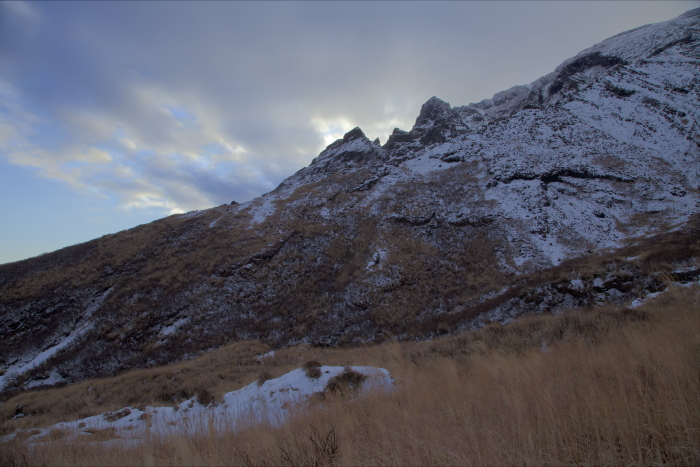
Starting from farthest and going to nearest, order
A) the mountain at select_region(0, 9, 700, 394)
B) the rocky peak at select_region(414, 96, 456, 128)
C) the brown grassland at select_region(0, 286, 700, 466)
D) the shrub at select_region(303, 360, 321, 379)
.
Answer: the rocky peak at select_region(414, 96, 456, 128) < the mountain at select_region(0, 9, 700, 394) < the shrub at select_region(303, 360, 321, 379) < the brown grassland at select_region(0, 286, 700, 466)

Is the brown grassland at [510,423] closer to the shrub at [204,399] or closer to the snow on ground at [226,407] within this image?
the snow on ground at [226,407]

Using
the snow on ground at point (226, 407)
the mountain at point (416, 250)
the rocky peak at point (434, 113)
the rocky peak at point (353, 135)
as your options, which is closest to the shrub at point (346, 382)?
the snow on ground at point (226, 407)

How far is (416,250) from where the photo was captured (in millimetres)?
26734

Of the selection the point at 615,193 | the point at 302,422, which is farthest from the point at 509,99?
the point at 302,422

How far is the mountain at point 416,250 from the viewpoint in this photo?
58.4ft

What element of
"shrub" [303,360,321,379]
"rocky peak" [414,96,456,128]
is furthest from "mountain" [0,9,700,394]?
"rocky peak" [414,96,456,128]

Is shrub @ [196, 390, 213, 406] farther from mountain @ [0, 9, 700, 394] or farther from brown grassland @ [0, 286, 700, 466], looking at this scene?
mountain @ [0, 9, 700, 394]

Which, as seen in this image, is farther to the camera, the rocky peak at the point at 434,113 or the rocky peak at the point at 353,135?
the rocky peak at the point at 434,113

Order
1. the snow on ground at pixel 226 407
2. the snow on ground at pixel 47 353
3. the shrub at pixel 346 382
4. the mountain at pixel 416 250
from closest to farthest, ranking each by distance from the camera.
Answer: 1. the snow on ground at pixel 226 407
2. the shrub at pixel 346 382
3. the snow on ground at pixel 47 353
4. the mountain at pixel 416 250

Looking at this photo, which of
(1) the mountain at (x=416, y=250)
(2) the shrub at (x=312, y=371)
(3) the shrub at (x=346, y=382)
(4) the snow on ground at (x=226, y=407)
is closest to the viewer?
(4) the snow on ground at (x=226, y=407)

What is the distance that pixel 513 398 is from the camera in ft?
11.6

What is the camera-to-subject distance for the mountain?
17.8 metres

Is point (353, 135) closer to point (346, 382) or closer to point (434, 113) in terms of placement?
point (434, 113)

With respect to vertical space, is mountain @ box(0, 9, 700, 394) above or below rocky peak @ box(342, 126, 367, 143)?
below
